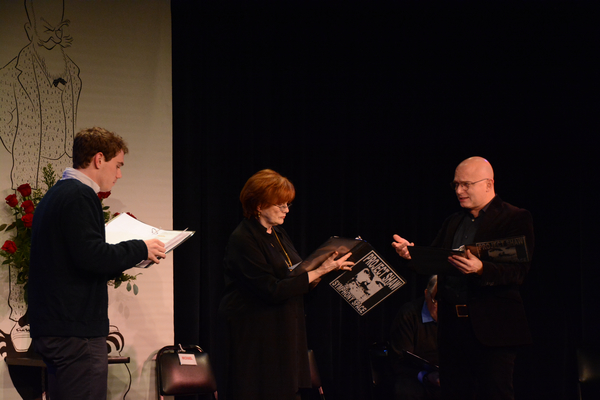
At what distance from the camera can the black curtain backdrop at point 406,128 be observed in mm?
4293

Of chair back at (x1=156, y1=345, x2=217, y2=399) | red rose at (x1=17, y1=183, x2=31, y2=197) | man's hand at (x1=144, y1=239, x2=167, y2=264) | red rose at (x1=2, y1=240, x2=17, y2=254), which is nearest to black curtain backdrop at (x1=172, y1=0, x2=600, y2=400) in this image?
chair back at (x1=156, y1=345, x2=217, y2=399)

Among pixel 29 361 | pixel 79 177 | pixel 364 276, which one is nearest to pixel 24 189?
pixel 29 361

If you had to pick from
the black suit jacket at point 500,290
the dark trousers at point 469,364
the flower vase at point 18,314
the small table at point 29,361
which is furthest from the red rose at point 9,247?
the black suit jacket at point 500,290


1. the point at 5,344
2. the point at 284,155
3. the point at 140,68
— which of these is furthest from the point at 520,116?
the point at 5,344

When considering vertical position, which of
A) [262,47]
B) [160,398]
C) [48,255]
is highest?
[262,47]

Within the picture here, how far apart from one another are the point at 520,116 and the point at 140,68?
10.8ft

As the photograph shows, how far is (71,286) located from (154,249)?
330mm

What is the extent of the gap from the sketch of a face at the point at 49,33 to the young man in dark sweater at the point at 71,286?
6.45ft

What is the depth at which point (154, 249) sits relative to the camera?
2.15 metres

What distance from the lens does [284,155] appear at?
4.40 meters

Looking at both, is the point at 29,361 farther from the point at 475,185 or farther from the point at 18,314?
the point at 475,185

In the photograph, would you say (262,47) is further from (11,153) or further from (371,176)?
(11,153)

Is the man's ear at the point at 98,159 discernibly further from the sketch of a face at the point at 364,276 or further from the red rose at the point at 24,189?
the red rose at the point at 24,189

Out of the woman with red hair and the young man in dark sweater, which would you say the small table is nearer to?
the woman with red hair
